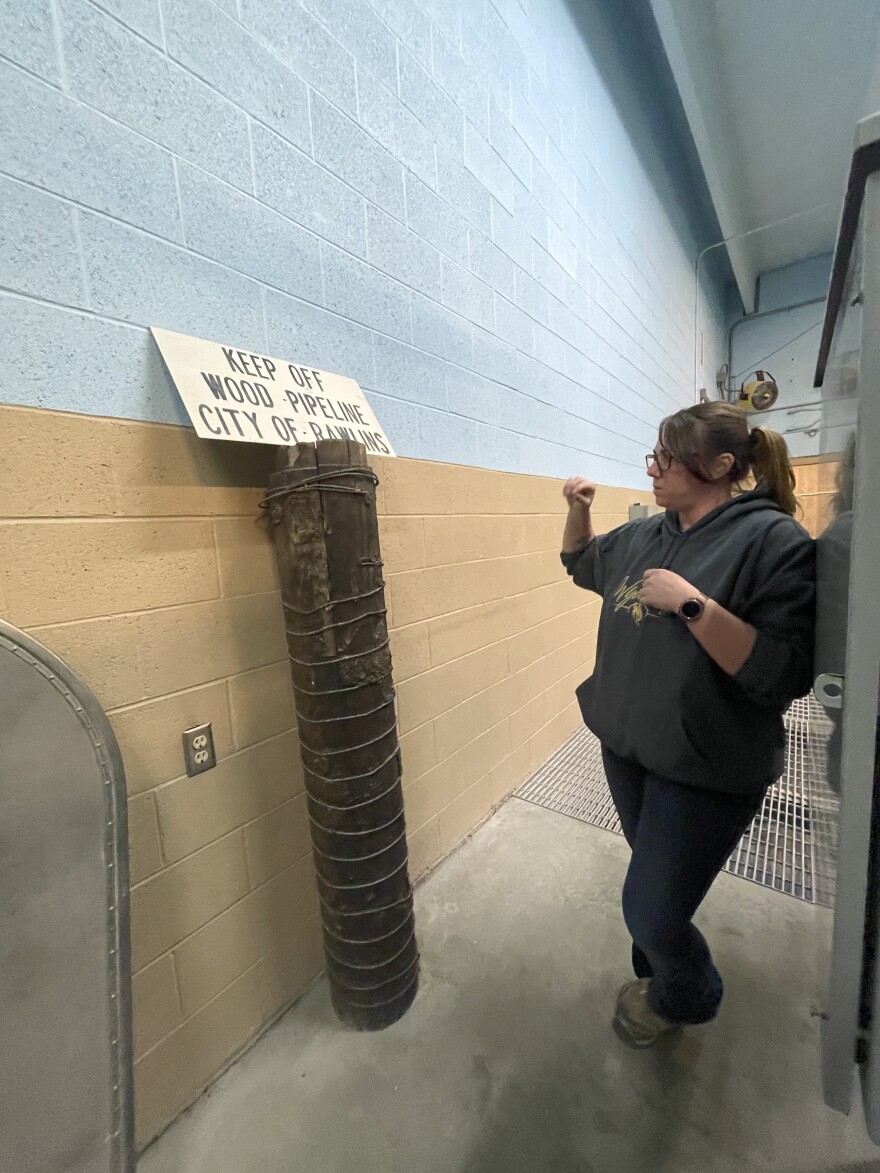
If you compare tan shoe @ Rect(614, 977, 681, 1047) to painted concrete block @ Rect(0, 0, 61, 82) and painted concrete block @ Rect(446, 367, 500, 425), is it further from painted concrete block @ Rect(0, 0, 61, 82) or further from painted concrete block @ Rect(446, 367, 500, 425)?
painted concrete block @ Rect(0, 0, 61, 82)

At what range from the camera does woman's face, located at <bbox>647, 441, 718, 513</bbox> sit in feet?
3.68

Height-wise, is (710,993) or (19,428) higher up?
(19,428)

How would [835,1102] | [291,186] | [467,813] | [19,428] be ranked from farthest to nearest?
[467,813]
[291,186]
[19,428]
[835,1102]

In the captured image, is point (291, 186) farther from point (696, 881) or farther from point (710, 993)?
point (710, 993)

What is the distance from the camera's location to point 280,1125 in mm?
1115

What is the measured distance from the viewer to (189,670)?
114 centimetres

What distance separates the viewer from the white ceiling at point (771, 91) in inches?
123

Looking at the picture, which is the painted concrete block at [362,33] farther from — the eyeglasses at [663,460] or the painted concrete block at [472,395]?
the eyeglasses at [663,460]

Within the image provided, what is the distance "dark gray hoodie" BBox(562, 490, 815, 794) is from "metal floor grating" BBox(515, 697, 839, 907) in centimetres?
59

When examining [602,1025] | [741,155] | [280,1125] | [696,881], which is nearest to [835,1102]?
[696,881]

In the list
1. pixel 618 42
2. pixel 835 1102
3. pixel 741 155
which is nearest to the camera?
pixel 835 1102

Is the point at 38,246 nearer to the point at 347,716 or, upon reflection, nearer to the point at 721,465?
the point at 347,716


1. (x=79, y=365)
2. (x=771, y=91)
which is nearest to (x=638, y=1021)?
(x=79, y=365)

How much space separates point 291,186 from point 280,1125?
224 cm
